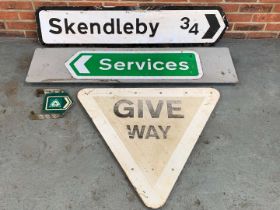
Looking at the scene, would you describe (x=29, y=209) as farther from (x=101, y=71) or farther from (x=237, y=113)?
(x=237, y=113)

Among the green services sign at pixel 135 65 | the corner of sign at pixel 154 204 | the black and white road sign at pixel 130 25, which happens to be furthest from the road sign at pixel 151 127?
the black and white road sign at pixel 130 25

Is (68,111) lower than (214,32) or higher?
lower

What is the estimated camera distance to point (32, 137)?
1.77m

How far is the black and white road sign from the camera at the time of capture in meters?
2.09

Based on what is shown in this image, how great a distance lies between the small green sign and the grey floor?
5cm

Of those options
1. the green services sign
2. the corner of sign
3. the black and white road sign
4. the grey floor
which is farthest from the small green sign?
the corner of sign

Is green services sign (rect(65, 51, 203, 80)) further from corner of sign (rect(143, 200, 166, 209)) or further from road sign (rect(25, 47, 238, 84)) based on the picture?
corner of sign (rect(143, 200, 166, 209))

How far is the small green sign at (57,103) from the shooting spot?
187 centimetres

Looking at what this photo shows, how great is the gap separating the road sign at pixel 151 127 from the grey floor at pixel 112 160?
5 centimetres

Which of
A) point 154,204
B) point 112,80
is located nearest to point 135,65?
point 112,80

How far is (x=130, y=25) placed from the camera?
2131mm

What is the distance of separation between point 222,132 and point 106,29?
100 cm

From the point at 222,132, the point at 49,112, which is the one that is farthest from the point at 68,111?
the point at 222,132

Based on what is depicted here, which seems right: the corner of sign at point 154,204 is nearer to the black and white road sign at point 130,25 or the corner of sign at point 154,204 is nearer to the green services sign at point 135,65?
the green services sign at point 135,65
